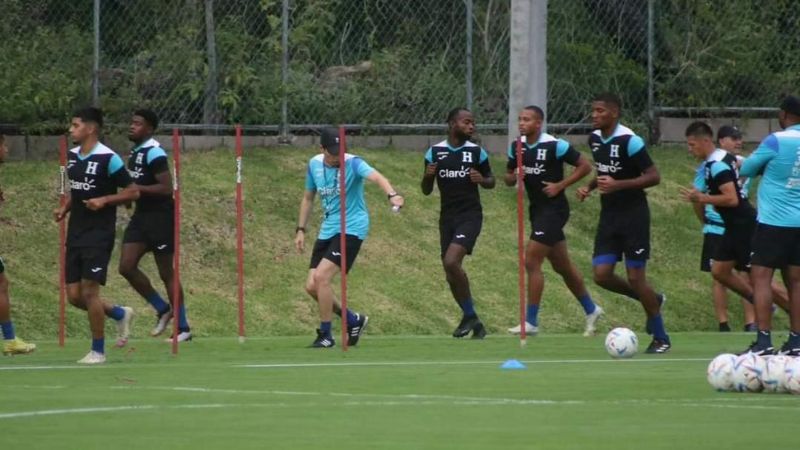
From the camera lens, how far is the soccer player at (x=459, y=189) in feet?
59.8

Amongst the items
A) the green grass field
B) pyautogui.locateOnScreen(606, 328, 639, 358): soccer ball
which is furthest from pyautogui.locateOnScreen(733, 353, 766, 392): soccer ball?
pyautogui.locateOnScreen(606, 328, 639, 358): soccer ball

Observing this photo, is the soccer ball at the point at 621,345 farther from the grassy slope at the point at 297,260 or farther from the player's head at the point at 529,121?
the grassy slope at the point at 297,260

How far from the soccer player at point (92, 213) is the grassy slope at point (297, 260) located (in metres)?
4.64

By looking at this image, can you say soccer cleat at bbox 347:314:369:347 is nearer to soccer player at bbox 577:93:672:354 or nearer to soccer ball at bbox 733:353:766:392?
soccer player at bbox 577:93:672:354

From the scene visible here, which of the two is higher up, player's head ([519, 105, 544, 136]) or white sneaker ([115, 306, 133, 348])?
player's head ([519, 105, 544, 136])

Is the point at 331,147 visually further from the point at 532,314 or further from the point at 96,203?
the point at 96,203

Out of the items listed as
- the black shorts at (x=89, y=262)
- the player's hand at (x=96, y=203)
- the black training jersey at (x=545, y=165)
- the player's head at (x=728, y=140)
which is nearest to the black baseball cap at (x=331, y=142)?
the black training jersey at (x=545, y=165)

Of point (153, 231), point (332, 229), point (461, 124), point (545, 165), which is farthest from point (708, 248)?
point (153, 231)

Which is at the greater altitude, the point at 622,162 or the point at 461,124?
the point at 461,124

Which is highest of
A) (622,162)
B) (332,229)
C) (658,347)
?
(622,162)

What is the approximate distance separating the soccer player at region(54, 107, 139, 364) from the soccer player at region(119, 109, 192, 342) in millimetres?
2061

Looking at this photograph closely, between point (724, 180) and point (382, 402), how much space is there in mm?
5221

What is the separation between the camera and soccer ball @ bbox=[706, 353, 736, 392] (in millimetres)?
12094

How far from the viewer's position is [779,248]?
1415 cm
